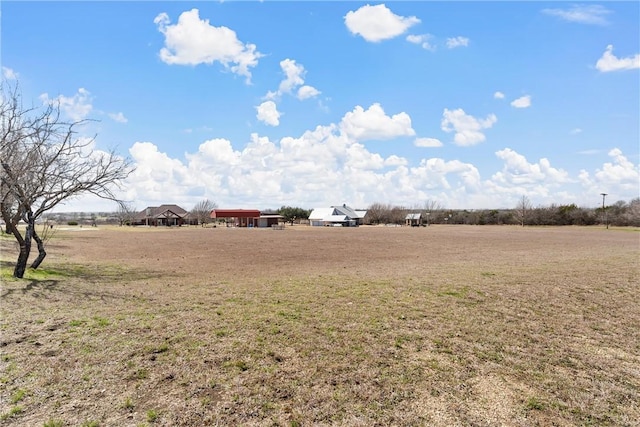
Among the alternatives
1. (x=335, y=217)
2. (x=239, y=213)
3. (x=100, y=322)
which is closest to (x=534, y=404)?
(x=100, y=322)

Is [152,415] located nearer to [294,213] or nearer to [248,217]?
[248,217]

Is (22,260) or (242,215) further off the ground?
(242,215)

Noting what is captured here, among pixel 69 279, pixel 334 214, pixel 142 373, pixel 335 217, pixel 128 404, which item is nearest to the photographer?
pixel 128 404

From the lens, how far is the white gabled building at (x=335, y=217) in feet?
317

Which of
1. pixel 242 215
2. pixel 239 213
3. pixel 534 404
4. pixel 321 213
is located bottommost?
pixel 534 404

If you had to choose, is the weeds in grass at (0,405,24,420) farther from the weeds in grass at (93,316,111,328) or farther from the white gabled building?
the white gabled building

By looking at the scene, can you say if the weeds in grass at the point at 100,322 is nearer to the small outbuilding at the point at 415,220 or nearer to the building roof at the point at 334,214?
the building roof at the point at 334,214

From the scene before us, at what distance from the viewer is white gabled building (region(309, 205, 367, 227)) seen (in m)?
96.6

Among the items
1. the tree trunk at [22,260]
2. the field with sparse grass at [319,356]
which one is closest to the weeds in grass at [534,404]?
the field with sparse grass at [319,356]

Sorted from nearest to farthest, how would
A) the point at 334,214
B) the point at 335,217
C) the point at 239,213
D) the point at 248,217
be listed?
the point at 239,213 < the point at 248,217 < the point at 335,217 < the point at 334,214

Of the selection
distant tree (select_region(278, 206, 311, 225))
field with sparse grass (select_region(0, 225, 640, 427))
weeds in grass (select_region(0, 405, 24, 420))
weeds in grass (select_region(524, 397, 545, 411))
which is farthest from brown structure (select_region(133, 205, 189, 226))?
weeds in grass (select_region(524, 397, 545, 411))

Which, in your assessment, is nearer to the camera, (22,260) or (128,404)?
(128,404)

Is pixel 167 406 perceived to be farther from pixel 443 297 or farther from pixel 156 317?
pixel 443 297

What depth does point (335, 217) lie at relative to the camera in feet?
320
